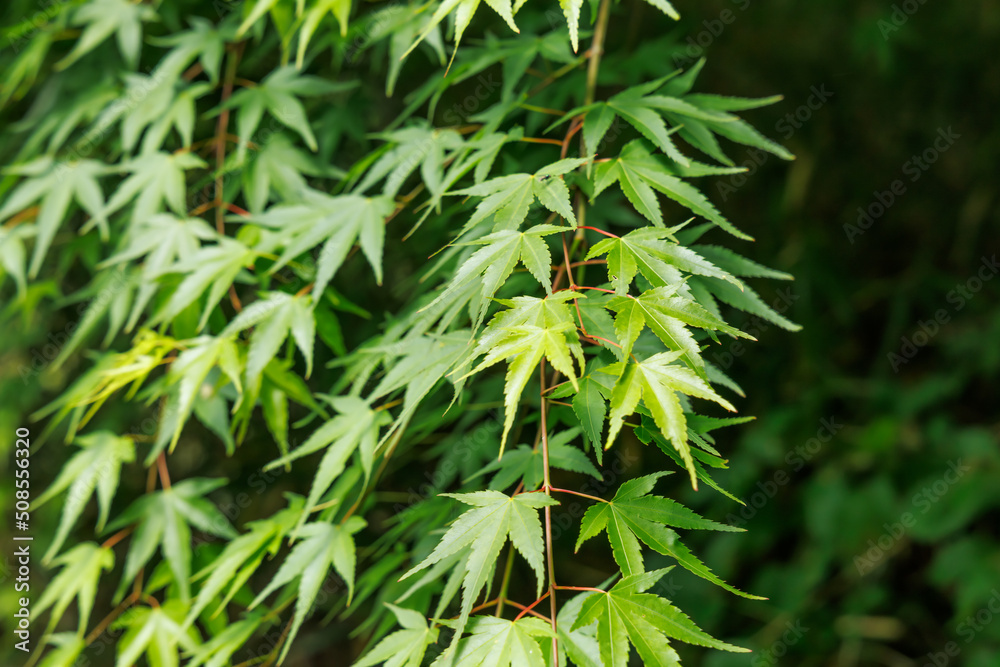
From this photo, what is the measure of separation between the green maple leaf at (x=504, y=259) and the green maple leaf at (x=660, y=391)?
14cm

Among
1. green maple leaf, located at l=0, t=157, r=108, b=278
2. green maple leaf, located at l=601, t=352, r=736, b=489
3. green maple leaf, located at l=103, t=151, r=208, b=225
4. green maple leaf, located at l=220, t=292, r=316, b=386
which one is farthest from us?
green maple leaf, located at l=0, t=157, r=108, b=278

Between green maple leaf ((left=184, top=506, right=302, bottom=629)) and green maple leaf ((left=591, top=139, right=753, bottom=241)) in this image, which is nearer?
green maple leaf ((left=591, top=139, right=753, bottom=241))

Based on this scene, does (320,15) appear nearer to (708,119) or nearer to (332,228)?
(332,228)

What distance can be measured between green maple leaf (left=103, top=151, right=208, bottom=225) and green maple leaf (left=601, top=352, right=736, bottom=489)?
1079mm

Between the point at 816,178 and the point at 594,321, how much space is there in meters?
2.73

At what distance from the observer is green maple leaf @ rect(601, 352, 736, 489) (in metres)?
0.66

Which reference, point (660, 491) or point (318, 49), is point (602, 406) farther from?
point (660, 491)

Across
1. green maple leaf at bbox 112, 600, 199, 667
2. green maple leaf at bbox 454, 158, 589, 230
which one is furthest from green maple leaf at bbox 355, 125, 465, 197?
green maple leaf at bbox 112, 600, 199, 667

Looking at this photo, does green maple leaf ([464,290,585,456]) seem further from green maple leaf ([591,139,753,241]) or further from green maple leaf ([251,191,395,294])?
green maple leaf ([251,191,395,294])

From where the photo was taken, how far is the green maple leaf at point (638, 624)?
0.69 m

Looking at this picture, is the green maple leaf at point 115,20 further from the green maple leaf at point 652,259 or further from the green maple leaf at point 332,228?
the green maple leaf at point 652,259

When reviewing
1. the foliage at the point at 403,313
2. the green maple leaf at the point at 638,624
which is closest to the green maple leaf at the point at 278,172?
the foliage at the point at 403,313

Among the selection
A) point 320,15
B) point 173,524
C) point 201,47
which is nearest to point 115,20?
point 201,47

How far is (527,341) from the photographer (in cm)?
72
